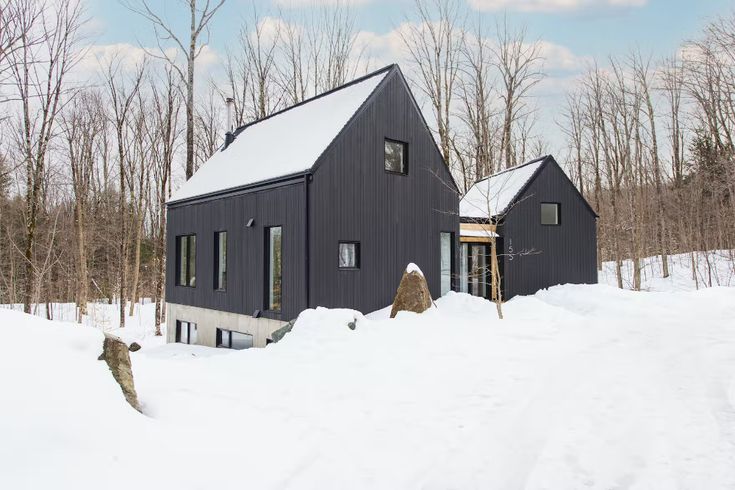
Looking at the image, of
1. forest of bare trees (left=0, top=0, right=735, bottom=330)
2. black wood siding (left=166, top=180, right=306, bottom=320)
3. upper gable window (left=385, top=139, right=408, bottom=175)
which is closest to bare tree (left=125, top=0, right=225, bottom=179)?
forest of bare trees (left=0, top=0, right=735, bottom=330)

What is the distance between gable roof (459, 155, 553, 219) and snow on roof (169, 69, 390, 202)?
583 centimetres

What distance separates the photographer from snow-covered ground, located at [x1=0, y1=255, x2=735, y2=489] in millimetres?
3479

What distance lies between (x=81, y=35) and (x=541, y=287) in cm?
1918

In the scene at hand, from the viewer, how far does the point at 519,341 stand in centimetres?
920

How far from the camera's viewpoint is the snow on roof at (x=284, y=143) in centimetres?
1195

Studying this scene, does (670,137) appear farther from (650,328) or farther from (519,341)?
(519,341)

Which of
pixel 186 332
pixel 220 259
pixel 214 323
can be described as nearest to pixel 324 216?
pixel 220 259

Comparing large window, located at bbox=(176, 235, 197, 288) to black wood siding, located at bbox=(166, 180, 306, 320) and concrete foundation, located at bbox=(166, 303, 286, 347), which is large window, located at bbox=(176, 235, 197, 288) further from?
concrete foundation, located at bbox=(166, 303, 286, 347)

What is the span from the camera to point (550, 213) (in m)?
17.8

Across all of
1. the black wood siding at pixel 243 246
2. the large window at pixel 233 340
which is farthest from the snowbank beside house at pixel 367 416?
the large window at pixel 233 340

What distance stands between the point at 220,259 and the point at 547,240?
39.7 ft

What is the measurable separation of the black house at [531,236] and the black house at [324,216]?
242 centimetres

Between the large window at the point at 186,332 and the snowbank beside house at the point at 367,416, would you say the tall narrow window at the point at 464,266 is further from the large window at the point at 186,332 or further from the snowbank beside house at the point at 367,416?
the large window at the point at 186,332

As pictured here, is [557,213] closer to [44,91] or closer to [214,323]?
[214,323]
